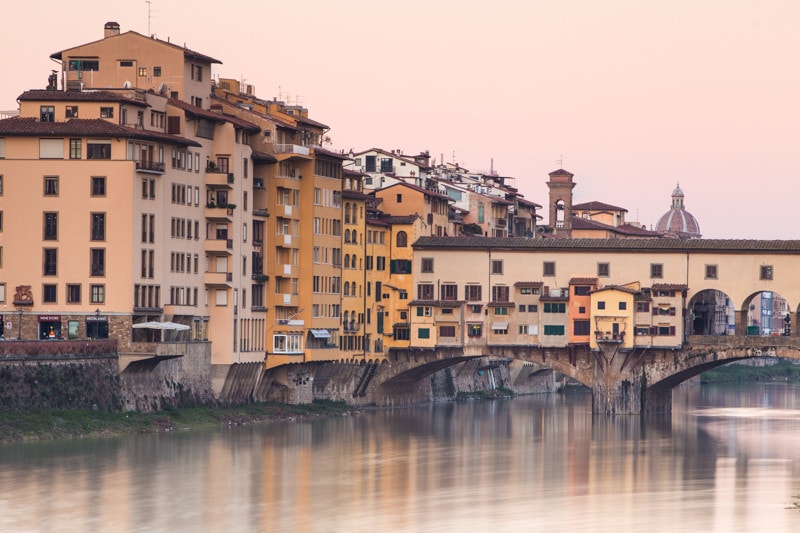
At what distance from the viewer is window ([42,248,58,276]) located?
90.3 meters

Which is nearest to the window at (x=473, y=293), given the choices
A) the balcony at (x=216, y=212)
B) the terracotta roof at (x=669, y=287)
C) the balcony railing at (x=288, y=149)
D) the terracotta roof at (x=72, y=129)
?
the terracotta roof at (x=669, y=287)

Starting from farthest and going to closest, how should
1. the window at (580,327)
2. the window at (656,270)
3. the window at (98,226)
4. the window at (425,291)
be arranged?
the window at (425,291) → the window at (580,327) → the window at (656,270) → the window at (98,226)

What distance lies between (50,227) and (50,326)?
4571 mm

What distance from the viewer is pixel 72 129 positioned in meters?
90.1

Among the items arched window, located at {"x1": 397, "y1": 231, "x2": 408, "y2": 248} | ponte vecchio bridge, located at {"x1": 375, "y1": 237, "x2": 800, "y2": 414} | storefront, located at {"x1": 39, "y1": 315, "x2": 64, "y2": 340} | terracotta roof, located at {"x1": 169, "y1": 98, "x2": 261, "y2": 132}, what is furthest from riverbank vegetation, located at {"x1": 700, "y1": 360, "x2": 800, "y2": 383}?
storefront, located at {"x1": 39, "y1": 315, "x2": 64, "y2": 340}

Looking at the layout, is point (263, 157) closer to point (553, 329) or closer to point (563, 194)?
point (553, 329)

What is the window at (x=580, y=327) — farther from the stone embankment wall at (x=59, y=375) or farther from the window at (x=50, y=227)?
the window at (x=50, y=227)

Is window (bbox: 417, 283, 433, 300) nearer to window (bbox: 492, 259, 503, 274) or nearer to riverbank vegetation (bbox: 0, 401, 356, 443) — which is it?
window (bbox: 492, 259, 503, 274)

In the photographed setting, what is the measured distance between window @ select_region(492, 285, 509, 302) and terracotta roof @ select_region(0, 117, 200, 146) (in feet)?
97.2

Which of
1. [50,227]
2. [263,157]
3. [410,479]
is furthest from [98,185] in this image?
[410,479]

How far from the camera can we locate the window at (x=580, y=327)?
371ft

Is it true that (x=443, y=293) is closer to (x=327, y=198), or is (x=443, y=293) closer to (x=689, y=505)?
(x=327, y=198)

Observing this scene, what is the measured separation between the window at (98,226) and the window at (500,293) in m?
31.3

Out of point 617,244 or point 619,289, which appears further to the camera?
point 617,244
